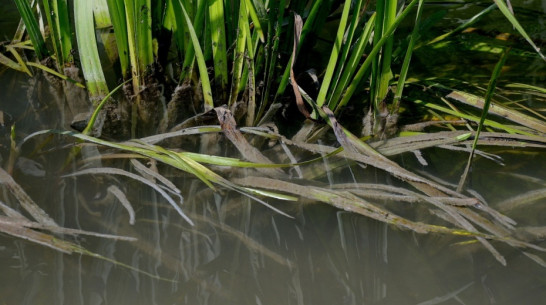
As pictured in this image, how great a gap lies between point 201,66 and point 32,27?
483mm

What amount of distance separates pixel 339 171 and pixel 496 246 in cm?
38

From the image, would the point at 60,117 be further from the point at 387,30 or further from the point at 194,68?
the point at 387,30

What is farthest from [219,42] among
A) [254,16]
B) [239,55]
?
[254,16]

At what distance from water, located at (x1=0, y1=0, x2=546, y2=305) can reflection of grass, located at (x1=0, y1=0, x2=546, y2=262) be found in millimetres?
46

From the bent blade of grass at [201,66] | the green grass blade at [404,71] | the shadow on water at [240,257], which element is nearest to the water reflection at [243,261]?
the shadow on water at [240,257]

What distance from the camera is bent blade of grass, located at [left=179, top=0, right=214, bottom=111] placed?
1.23 meters

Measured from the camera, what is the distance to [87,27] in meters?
1.31

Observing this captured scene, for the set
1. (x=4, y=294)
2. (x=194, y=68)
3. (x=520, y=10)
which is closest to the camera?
(x=4, y=294)

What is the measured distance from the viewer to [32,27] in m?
1.45

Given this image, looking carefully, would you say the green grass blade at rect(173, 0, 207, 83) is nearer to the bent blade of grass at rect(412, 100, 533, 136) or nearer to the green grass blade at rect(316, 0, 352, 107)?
the green grass blade at rect(316, 0, 352, 107)

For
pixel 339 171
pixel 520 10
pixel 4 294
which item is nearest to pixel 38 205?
pixel 4 294

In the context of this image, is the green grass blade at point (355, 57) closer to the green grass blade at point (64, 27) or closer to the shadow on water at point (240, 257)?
the shadow on water at point (240, 257)

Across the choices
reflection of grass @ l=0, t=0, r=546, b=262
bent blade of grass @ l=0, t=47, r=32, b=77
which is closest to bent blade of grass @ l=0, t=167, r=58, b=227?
reflection of grass @ l=0, t=0, r=546, b=262

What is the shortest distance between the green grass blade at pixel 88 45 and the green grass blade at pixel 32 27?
7.2 inches
